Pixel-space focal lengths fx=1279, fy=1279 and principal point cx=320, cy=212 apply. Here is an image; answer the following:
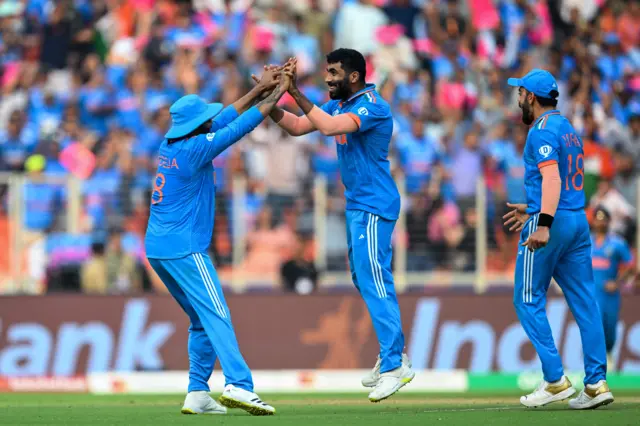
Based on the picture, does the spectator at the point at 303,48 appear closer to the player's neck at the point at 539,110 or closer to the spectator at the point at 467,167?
the spectator at the point at 467,167

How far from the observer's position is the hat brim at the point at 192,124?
31.5ft

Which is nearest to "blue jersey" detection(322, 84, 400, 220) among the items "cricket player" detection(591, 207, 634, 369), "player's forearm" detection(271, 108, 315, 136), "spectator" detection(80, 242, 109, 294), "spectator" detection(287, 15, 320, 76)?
"player's forearm" detection(271, 108, 315, 136)

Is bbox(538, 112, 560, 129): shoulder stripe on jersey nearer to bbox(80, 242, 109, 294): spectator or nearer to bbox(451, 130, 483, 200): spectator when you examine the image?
bbox(451, 130, 483, 200): spectator

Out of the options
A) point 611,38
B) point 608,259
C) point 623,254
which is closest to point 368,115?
point 608,259

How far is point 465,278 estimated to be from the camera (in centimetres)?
1639

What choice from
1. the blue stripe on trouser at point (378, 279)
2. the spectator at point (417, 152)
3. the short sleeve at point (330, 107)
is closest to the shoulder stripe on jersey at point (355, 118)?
the short sleeve at point (330, 107)

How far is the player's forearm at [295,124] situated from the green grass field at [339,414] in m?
2.28

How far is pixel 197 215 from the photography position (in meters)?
9.71

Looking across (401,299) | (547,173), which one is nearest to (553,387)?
(547,173)

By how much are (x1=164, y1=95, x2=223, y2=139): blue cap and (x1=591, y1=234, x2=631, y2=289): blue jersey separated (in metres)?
7.13

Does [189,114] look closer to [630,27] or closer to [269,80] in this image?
[269,80]

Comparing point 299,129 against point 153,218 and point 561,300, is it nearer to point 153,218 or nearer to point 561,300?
point 153,218

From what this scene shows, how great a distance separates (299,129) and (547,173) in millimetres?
2120

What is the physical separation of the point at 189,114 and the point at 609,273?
24.4 ft
